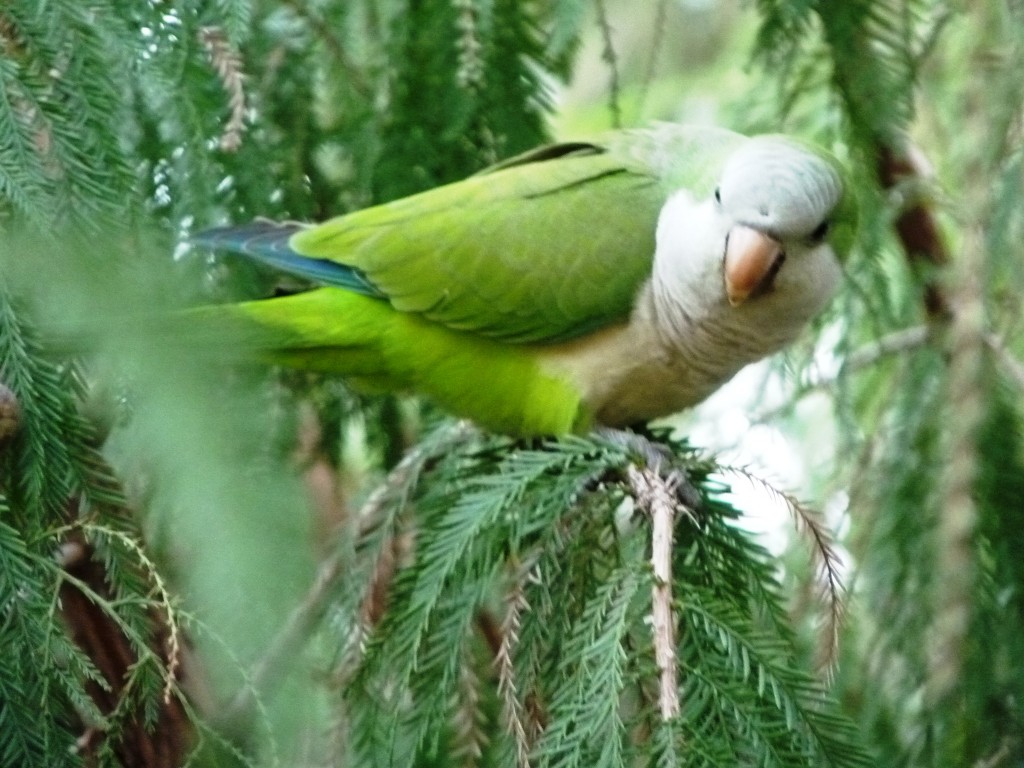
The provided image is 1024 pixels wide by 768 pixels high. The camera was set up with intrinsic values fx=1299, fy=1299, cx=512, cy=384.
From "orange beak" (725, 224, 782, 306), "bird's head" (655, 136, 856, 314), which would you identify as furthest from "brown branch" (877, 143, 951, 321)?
"orange beak" (725, 224, 782, 306)

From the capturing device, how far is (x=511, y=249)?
221 cm

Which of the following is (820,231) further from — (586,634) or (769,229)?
(586,634)

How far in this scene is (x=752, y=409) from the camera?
238cm

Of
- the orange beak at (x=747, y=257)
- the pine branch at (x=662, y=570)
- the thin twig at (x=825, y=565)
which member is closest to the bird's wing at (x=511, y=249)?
the orange beak at (x=747, y=257)

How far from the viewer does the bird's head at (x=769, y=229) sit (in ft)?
6.31

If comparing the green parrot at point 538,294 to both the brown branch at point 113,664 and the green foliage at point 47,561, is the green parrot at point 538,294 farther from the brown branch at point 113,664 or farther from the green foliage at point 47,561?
the green foliage at point 47,561

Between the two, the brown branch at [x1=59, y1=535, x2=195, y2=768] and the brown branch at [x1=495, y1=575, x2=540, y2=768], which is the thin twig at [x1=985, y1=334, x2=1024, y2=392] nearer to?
the brown branch at [x1=495, y1=575, x2=540, y2=768]

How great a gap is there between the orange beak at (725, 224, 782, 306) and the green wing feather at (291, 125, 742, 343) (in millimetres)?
259

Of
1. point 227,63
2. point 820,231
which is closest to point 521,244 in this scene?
point 820,231

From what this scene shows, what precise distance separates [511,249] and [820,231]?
1.72 feet

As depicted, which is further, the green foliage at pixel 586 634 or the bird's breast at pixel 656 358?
the bird's breast at pixel 656 358

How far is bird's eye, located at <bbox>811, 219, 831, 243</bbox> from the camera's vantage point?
1974 millimetres

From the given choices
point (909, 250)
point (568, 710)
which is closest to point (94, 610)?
point (568, 710)

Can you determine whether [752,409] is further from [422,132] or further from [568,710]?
[568,710]
